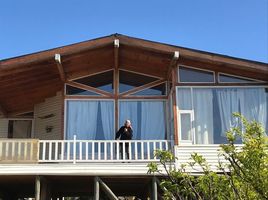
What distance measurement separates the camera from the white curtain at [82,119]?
14398 mm

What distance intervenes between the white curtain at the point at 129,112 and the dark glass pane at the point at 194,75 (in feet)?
6.35

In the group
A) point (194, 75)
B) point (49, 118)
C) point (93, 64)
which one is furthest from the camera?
point (49, 118)

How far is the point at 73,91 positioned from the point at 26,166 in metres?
3.32

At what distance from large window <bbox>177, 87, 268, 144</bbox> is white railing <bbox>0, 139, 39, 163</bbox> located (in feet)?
13.5

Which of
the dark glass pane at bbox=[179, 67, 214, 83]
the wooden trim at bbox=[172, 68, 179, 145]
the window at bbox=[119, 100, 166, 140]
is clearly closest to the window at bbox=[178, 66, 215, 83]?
the dark glass pane at bbox=[179, 67, 214, 83]

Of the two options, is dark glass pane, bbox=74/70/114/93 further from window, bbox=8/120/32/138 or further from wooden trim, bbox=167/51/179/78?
window, bbox=8/120/32/138

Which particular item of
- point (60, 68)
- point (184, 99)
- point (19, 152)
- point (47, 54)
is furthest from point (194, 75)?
point (19, 152)

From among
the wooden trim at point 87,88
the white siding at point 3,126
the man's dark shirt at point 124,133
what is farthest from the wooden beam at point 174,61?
the white siding at point 3,126

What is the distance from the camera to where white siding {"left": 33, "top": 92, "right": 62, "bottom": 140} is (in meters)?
15.4

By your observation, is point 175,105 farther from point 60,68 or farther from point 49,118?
point 49,118

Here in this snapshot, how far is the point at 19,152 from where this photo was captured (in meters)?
12.5

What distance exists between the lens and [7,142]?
1260cm

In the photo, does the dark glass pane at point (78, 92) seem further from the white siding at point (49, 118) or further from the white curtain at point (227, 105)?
the white curtain at point (227, 105)

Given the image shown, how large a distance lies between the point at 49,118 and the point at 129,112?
117 inches
